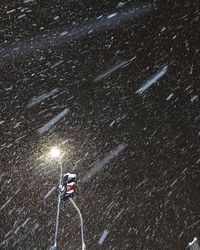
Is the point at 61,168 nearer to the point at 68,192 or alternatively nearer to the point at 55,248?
the point at 55,248

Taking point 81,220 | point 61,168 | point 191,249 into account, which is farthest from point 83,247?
point 191,249

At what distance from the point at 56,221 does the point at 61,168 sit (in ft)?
7.07

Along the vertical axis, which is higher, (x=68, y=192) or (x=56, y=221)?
(x=68, y=192)

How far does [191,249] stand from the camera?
17.9 metres

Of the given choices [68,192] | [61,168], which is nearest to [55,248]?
[68,192]

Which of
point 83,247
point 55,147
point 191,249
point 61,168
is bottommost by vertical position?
point 191,249

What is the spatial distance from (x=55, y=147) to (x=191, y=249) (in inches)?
432

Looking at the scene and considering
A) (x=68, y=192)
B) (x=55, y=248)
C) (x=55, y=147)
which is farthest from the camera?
(x=55, y=147)

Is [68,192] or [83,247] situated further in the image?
[83,247]

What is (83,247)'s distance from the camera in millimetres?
9000

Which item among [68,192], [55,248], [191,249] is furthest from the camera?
[191,249]

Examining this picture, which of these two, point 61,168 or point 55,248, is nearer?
point 55,248

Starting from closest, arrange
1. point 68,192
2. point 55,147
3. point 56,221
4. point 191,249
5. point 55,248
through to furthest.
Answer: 1. point 68,192
2. point 55,248
3. point 56,221
4. point 55,147
5. point 191,249

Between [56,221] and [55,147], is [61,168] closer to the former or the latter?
[55,147]
